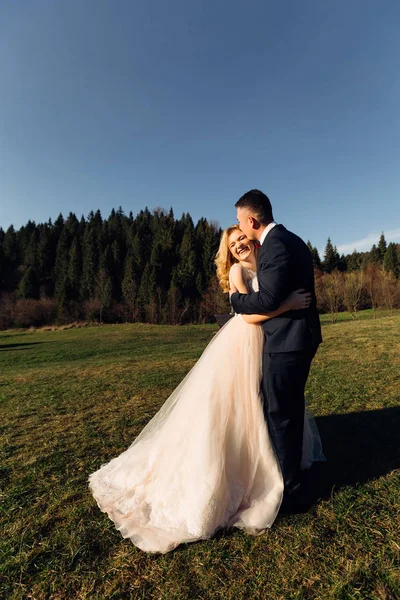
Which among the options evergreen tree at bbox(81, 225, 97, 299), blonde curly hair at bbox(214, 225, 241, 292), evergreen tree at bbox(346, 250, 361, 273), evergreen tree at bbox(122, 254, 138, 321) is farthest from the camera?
evergreen tree at bbox(346, 250, 361, 273)

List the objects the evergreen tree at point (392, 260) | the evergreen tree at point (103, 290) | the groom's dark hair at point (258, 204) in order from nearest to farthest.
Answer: the groom's dark hair at point (258, 204)
the evergreen tree at point (103, 290)
the evergreen tree at point (392, 260)

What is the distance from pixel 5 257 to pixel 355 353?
8992 centimetres

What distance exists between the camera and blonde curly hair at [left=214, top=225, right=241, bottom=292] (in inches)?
137

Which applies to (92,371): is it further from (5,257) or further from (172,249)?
(5,257)

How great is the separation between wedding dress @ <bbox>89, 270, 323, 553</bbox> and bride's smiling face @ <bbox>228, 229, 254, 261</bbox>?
0.69 ft

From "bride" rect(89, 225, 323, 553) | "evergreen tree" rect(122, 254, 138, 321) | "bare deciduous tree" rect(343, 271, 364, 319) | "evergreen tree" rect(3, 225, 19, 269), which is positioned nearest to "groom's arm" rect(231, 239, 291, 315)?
"bride" rect(89, 225, 323, 553)

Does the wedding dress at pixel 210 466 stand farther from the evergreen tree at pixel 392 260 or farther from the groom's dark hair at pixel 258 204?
the evergreen tree at pixel 392 260

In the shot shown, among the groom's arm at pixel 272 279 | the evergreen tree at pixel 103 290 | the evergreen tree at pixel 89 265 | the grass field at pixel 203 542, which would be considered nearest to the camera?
the grass field at pixel 203 542

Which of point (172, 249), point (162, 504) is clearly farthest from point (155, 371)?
point (172, 249)

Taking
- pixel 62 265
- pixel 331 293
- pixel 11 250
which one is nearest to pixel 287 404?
pixel 331 293

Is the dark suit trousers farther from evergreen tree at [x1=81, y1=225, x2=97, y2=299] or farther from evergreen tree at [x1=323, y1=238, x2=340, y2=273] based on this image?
evergreen tree at [x1=323, y1=238, x2=340, y2=273]

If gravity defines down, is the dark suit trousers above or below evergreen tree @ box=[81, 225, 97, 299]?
below

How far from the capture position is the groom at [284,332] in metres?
2.78

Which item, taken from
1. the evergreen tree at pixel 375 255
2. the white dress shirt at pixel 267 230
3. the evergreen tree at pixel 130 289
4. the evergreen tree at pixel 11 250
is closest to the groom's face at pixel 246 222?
the white dress shirt at pixel 267 230
